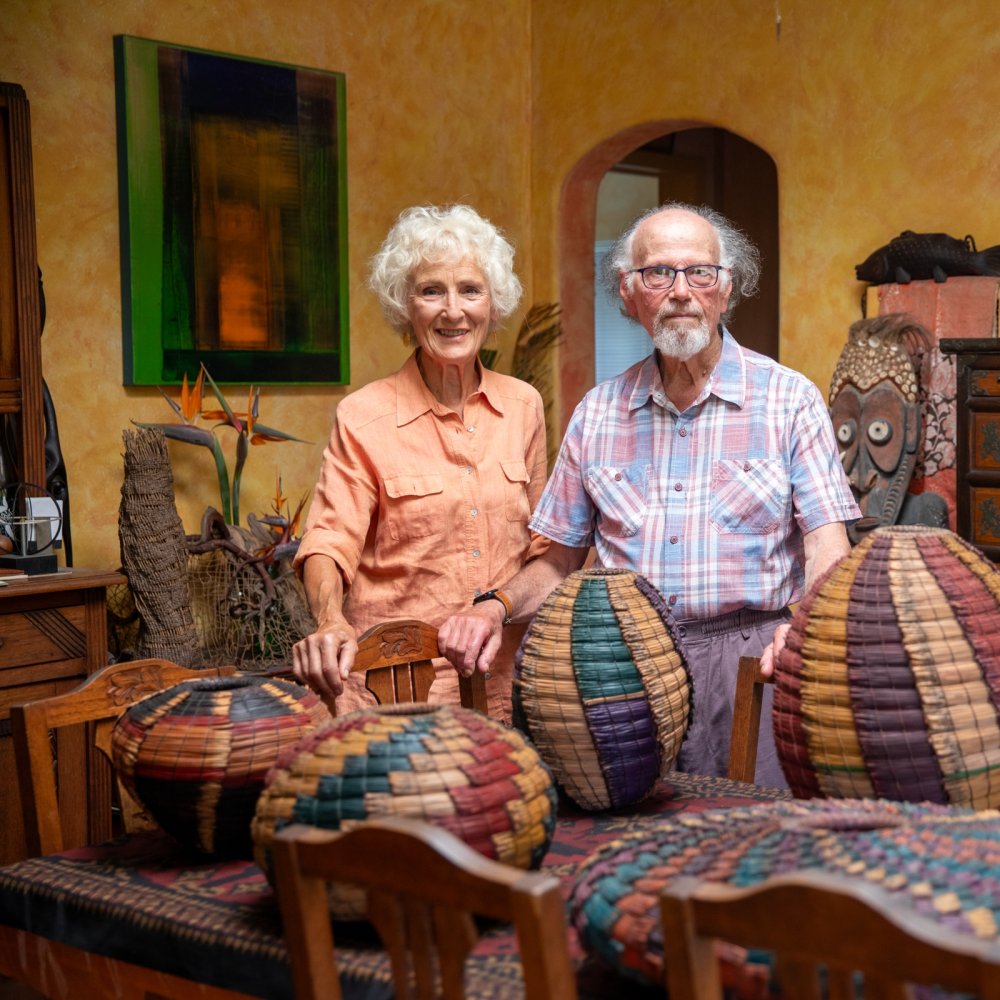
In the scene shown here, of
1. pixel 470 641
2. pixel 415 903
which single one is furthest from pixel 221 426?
pixel 415 903

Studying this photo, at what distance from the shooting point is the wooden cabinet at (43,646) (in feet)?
12.4

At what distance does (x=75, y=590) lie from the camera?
12.9ft

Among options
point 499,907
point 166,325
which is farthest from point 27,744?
point 166,325

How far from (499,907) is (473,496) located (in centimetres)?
169

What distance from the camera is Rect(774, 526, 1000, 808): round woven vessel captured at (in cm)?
143

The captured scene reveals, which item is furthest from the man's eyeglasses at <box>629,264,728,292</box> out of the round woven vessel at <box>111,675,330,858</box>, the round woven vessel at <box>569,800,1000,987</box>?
the round woven vessel at <box>569,800,1000,987</box>

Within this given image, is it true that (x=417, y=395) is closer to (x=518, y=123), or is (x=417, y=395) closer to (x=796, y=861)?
(x=796, y=861)

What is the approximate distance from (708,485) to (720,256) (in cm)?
41

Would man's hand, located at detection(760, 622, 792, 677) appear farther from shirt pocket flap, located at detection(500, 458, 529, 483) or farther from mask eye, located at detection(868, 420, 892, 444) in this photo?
mask eye, located at detection(868, 420, 892, 444)

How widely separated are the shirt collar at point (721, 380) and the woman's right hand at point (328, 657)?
0.76 m

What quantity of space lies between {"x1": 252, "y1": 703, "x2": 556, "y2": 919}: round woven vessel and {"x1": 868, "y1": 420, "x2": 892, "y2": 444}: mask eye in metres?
→ 3.49

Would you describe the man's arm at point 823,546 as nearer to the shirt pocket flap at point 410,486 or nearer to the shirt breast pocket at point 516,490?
the shirt breast pocket at point 516,490

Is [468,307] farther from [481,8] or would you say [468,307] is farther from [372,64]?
[481,8]

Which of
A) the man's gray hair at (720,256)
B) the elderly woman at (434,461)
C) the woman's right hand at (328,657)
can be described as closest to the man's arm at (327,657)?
the woman's right hand at (328,657)
